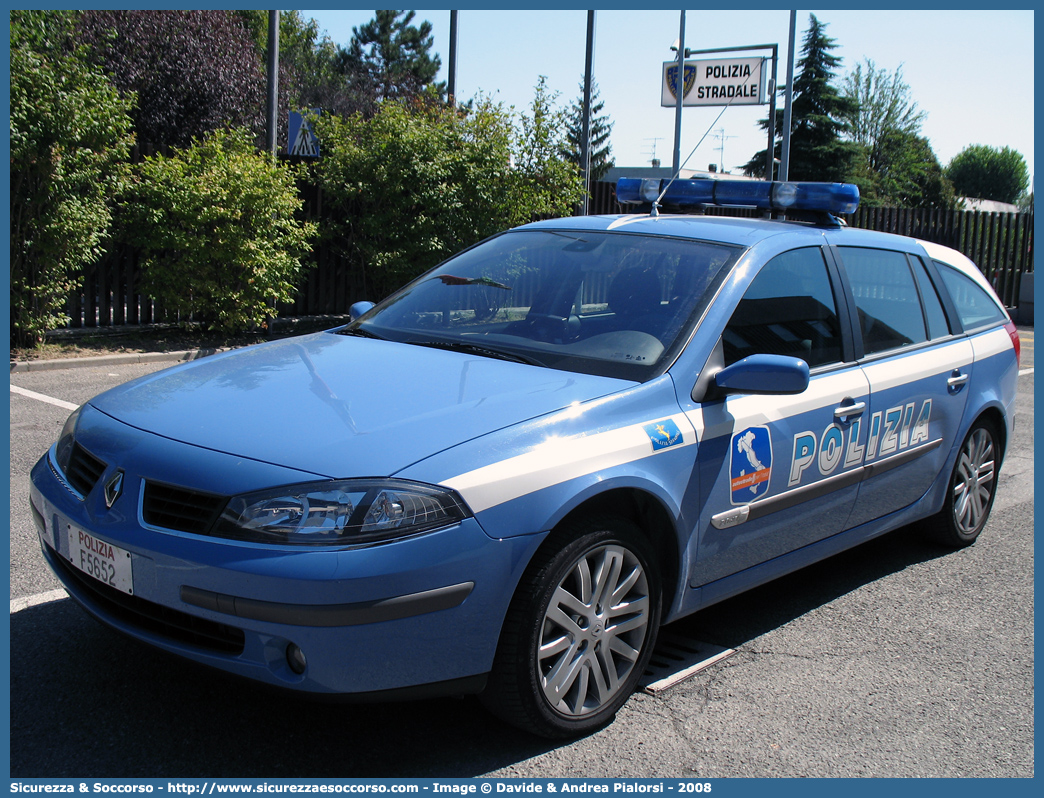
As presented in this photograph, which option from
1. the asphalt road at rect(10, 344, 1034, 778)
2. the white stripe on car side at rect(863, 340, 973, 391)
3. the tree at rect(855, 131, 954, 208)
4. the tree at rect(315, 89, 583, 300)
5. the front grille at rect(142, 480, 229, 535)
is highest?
→ the tree at rect(855, 131, 954, 208)

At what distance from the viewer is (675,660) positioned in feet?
12.1

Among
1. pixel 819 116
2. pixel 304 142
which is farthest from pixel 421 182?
pixel 819 116

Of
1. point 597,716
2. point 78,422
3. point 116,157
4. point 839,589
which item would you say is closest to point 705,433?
point 597,716

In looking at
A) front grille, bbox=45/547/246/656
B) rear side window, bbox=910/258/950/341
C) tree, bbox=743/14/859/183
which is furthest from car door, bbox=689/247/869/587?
tree, bbox=743/14/859/183

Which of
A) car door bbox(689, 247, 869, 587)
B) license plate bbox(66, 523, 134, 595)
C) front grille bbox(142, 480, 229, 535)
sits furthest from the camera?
car door bbox(689, 247, 869, 587)

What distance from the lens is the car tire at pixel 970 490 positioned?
5.00 m

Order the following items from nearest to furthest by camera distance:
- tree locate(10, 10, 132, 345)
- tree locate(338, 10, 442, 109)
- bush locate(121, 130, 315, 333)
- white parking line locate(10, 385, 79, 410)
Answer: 1. white parking line locate(10, 385, 79, 410)
2. tree locate(10, 10, 132, 345)
3. bush locate(121, 130, 315, 333)
4. tree locate(338, 10, 442, 109)

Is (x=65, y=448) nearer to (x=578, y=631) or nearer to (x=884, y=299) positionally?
(x=578, y=631)

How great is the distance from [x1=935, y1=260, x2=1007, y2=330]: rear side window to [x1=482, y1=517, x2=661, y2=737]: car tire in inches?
110

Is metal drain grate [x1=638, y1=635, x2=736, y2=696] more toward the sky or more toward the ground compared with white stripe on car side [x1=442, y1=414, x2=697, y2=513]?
more toward the ground

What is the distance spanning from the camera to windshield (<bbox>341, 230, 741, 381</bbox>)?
11.7 ft

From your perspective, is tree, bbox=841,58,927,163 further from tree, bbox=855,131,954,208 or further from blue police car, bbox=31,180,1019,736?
blue police car, bbox=31,180,1019,736

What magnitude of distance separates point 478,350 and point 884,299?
2.08m
